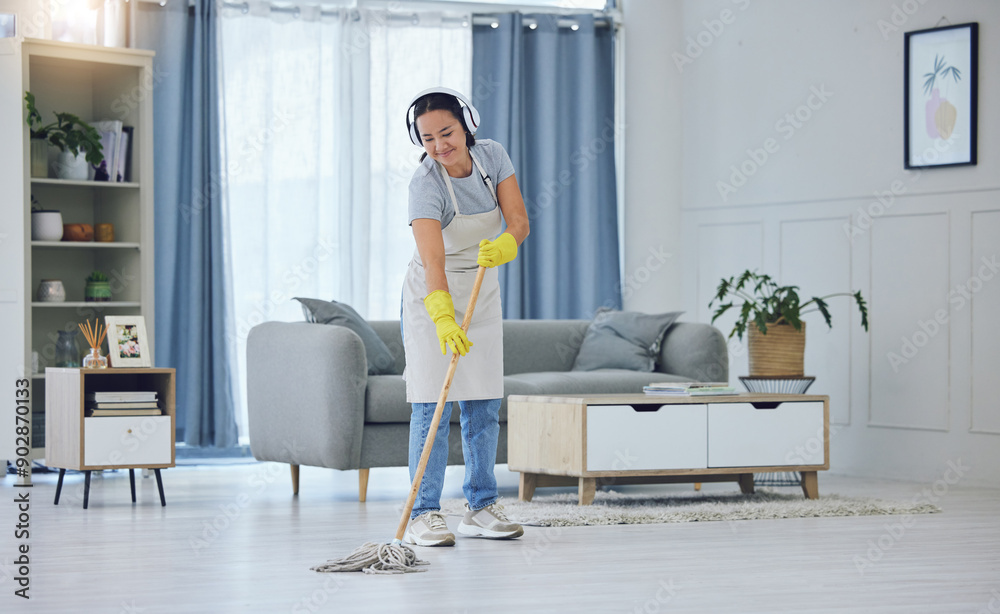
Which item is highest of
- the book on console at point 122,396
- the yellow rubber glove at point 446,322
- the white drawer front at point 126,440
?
the yellow rubber glove at point 446,322

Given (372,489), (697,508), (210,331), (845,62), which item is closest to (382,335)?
(372,489)

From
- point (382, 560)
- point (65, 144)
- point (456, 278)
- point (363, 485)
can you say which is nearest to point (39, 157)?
point (65, 144)

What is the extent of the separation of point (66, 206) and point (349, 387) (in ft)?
6.59

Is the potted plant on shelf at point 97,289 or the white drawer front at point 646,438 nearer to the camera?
the white drawer front at point 646,438

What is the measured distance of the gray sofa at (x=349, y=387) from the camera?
4.11 meters

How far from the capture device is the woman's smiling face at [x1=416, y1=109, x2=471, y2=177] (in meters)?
2.97

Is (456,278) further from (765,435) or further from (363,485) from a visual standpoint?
(765,435)

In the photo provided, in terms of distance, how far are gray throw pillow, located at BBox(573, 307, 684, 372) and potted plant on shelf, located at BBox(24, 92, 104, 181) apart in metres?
2.26

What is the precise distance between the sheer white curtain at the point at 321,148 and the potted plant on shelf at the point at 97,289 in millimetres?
701

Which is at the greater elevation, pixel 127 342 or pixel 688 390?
pixel 127 342

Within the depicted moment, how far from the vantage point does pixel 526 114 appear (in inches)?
239

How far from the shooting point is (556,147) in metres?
6.09

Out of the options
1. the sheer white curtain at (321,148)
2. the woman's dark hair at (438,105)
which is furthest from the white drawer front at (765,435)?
the sheer white curtain at (321,148)

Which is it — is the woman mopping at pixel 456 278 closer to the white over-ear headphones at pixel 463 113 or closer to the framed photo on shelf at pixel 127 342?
the white over-ear headphones at pixel 463 113
